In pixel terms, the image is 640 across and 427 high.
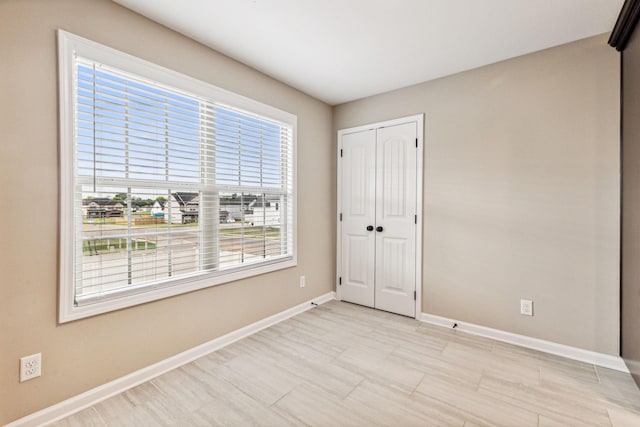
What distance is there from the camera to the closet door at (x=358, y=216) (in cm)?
356

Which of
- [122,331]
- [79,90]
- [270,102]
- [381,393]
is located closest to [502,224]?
[381,393]

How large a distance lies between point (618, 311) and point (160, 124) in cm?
366

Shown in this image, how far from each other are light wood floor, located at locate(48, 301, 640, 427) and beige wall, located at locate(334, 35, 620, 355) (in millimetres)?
382

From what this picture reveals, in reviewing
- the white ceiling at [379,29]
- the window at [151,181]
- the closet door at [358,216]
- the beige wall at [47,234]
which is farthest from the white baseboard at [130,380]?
the white ceiling at [379,29]

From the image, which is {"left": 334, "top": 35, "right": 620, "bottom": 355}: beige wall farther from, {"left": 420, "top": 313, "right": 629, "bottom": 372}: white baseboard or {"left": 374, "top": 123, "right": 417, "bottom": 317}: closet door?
{"left": 374, "top": 123, "right": 417, "bottom": 317}: closet door

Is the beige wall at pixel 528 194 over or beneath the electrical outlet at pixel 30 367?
over

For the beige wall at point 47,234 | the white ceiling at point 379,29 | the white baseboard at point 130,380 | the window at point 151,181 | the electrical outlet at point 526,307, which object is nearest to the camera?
the beige wall at point 47,234

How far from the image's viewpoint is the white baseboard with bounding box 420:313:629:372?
2.25 metres

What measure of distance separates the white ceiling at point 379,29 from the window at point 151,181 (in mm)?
447

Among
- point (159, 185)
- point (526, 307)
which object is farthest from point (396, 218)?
point (159, 185)

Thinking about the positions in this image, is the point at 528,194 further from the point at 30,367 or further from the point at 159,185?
the point at 30,367

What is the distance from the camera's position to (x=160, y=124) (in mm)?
2184

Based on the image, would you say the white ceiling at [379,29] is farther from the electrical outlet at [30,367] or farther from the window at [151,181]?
the electrical outlet at [30,367]

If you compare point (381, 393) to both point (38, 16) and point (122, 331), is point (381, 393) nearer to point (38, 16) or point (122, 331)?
point (122, 331)
